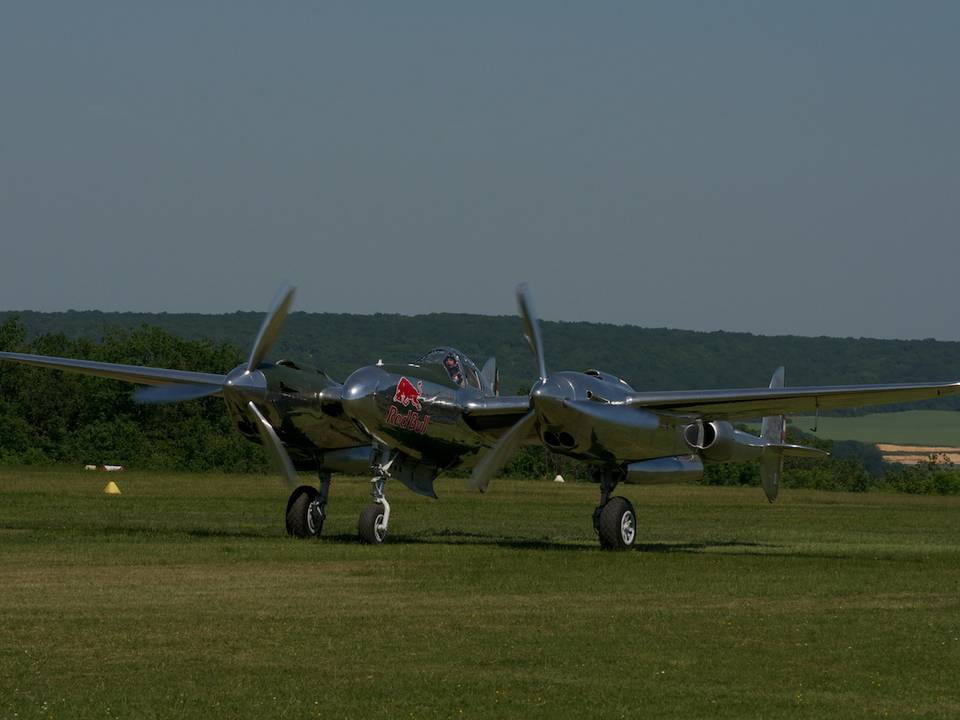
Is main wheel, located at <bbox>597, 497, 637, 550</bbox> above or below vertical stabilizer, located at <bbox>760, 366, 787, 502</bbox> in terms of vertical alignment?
below

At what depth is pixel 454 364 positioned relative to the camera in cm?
2900

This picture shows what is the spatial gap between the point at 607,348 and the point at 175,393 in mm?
149051

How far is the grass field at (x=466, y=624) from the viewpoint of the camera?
12.8 metres

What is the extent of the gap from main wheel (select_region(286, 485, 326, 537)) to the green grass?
92.0 m

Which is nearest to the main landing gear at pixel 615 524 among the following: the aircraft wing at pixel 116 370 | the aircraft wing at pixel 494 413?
the aircraft wing at pixel 494 413

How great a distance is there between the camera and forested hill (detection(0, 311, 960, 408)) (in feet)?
543

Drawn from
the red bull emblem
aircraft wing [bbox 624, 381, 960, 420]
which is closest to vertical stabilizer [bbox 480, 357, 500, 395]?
the red bull emblem

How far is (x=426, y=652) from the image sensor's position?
1516 cm

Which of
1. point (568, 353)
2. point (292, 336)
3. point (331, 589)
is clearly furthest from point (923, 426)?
point (331, 589)

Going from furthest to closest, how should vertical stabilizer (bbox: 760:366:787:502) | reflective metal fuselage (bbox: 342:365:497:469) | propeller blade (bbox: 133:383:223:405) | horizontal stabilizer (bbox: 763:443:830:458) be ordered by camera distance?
vertical stabilizer (bbox: 760:366:787:502)
horizontal stabilizer (bbox: 763:443:830:458)
propeller blade (bbox: 133:383:223:405)
reflective metal fuselage (bbox: 342:365:497:469)

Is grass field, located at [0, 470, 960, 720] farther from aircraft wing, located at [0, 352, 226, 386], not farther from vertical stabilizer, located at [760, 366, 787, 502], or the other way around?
aircraft wing, located at [0, 352, 226, 386]

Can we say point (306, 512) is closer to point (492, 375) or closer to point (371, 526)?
point (371, 526)

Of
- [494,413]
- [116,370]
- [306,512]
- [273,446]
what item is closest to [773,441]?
[494,413]

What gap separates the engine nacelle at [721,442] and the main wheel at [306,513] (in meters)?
7.16
